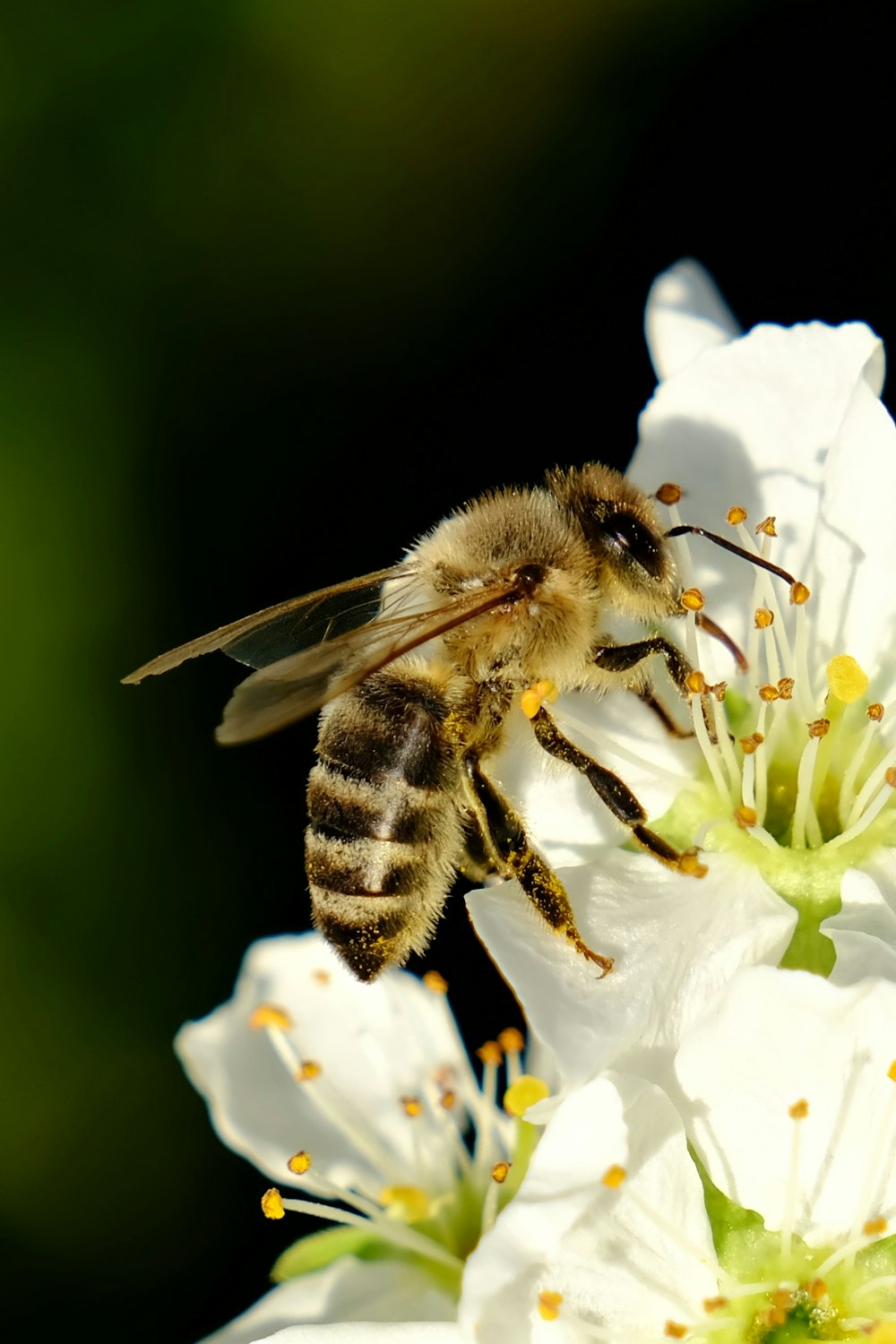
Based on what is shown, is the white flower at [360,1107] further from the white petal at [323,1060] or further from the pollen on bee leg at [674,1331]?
the pollen on bee leg at [674,1331]

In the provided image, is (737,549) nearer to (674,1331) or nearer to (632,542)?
(632,542)

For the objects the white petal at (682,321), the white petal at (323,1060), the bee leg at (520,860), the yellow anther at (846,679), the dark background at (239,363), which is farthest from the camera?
the dark background at (239,363)

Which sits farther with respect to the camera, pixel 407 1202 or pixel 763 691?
pixel 407 1202

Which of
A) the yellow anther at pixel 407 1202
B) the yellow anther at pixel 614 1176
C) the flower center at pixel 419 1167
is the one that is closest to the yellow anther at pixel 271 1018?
the flower center at pixel 419 1167

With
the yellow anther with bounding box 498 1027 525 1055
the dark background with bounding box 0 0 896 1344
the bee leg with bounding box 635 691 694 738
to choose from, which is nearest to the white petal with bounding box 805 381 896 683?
the bee leg with bounding box 635 691 694 738

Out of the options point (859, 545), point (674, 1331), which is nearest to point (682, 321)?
point (859, 545)

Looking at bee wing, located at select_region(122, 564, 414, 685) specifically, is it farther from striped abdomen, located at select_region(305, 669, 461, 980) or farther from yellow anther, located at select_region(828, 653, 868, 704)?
yellow anther, located at select_region(828, 653, 868, 704)

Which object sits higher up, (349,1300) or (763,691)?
(763,691)
